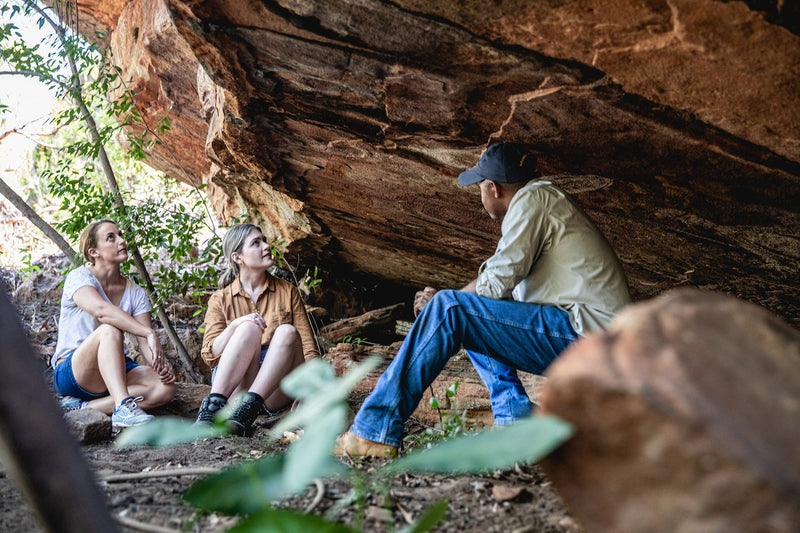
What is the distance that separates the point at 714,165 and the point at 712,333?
95.7 inches

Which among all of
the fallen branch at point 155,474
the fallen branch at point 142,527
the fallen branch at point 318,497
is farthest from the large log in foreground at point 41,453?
the fallen branch at point 155,474

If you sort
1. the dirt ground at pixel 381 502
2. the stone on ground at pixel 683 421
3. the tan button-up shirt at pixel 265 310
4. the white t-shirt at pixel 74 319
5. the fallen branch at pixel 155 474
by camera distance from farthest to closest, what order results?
the tan button-up shirt at pixel 265 310, the white t-shirt at pixel 74 319, the fallen branch at pixel 155 474, the dirt ground at pixel 381 502, the stone on ground at pixel 683 421

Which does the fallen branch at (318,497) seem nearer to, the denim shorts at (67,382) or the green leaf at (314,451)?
the green leaf at (314,451)

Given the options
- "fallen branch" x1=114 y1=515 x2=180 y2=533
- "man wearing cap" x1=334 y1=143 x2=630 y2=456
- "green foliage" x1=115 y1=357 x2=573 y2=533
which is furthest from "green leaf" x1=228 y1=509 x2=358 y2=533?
"man wearing cap" x1=334 y1=143 x2=630 y2=456

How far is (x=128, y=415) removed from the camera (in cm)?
416

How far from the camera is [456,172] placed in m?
4.30

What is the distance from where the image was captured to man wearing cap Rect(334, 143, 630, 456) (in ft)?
9.79

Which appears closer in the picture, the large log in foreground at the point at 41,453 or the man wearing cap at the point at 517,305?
the large log in foreground at the point at 41,453

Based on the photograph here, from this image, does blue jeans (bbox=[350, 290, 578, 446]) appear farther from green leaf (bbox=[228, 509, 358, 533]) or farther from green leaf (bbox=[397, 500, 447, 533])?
green leaf (bbox=[228, 509, 358, 533])

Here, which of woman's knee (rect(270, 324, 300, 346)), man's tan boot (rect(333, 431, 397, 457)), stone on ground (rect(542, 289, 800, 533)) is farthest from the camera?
woman's knee (rect(270, 324, 300, 346))

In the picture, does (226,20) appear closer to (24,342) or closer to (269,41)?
(269,41)

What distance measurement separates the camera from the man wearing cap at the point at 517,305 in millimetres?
2984

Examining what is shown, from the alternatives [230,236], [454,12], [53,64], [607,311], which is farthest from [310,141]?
[53,64]

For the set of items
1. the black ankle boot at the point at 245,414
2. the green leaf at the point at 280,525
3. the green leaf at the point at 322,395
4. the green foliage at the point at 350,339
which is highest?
the green leaf at the point at 322,395
